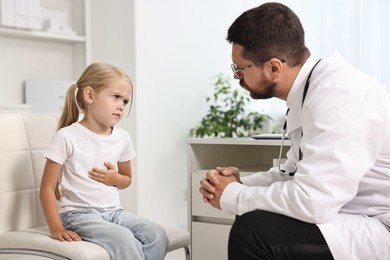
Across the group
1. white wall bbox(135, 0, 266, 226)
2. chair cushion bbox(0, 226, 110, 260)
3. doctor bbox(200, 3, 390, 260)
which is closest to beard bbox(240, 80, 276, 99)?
doctor bbox(200, 3, 390, 260)

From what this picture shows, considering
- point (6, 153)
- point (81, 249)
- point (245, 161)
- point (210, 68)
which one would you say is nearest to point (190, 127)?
point (210, 68)

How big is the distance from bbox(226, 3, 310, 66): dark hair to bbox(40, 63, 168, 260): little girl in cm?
49

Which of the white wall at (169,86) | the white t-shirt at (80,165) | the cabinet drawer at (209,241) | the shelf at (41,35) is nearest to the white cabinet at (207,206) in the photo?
the cabinet drawer at (209,241)

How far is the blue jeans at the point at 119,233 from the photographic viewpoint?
1585mm

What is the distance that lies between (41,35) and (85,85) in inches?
60.3

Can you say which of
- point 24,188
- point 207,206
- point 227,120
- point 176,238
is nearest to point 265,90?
point 176,238

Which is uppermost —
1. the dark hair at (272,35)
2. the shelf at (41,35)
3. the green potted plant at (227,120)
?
the shelf at (41,35)

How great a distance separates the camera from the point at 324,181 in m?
1.30

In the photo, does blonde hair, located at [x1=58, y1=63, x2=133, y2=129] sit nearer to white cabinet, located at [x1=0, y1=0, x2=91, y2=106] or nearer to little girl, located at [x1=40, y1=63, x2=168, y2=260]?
little girl, located at [x1=40, y1=63, x2=168, y2=260]

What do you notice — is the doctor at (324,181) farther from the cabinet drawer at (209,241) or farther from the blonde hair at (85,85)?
the cabinet drawer at (209,241)

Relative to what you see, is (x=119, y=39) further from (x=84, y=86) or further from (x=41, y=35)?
(x=84, y=86)

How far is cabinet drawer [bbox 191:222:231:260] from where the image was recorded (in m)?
2.38

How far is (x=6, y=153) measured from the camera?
182cm

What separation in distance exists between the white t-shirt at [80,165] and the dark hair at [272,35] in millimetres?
573
